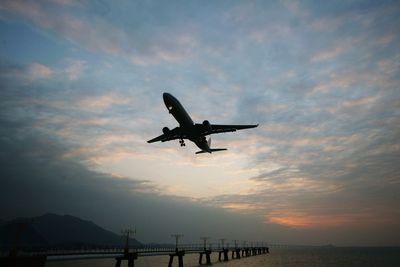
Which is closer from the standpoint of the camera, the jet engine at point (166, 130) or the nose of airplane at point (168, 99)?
the nose of airplane at point (168, 99)

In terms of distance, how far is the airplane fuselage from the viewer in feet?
149

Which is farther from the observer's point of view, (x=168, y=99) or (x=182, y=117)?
(x=182, y=117)

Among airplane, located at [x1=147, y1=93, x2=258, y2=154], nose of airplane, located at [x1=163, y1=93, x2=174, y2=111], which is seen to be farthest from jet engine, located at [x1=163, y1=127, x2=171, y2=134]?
nose of airplane, located at [x1=163, y1=93, x2=174, y2=111]

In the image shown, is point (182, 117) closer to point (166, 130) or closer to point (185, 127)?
point (185, 127)

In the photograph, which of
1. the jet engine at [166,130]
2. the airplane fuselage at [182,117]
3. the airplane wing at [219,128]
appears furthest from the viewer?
the jet engine at [166,130]

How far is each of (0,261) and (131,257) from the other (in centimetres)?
4102

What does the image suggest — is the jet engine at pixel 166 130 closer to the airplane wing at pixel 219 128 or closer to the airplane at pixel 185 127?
the airplane at pixel 185 127

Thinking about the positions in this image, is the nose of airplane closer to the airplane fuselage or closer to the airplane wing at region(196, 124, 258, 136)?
the airplane fuselage

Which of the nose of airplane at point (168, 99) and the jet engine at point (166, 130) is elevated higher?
the nose of airplane at point (168, 99)

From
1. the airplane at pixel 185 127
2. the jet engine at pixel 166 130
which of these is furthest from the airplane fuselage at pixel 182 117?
the jet engine at pixel 166 130

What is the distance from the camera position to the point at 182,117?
48.3 m

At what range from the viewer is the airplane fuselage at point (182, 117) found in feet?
149

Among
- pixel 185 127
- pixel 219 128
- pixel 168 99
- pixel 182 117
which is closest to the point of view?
pixel 168 99

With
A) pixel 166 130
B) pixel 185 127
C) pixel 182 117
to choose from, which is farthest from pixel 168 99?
pixel 166 130
